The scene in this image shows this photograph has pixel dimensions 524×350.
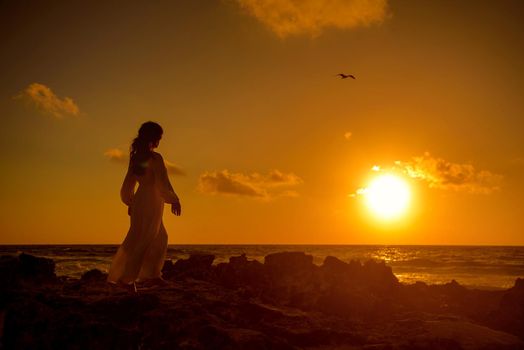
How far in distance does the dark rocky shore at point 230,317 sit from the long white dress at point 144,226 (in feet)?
1.22

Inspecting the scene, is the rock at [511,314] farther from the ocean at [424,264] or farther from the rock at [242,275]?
the ocean at [424,264]

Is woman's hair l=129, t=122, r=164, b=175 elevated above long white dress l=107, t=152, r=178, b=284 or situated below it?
above

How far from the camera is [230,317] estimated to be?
618 centimetres

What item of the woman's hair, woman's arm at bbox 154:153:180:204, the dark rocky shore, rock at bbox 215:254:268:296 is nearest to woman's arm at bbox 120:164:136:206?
the woman's hair

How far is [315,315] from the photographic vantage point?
7.35m

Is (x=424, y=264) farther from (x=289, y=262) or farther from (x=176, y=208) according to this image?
(x=176, y=208)

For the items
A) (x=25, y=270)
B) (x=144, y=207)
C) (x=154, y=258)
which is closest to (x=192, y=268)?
(x=25, y=270)

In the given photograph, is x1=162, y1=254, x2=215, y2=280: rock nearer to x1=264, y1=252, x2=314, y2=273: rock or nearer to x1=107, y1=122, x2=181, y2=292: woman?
x1=264, y1=252, x2=314, y2=273: rock

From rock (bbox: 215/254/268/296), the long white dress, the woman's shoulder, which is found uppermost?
the woman's shoulder

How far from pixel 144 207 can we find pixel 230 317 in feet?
7.94

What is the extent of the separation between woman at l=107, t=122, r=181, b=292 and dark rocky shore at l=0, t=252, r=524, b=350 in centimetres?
41

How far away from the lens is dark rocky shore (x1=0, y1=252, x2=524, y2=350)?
201 inches

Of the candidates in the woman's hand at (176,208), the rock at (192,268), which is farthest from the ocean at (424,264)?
the woman's hand at (176,208)

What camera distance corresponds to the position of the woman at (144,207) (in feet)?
22.6
